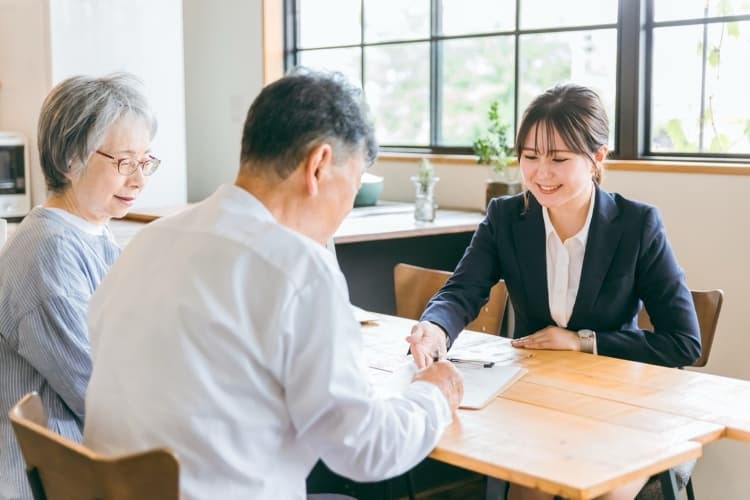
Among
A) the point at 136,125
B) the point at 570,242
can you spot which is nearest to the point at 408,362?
the point at 570,242

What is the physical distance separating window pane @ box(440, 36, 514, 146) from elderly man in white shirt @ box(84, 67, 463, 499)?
9.63 feet

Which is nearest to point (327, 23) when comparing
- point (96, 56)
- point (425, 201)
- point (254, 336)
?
point (96, 56)

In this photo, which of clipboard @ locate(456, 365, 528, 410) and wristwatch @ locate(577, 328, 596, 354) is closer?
clipboard @ locate(456, 365, 528, 410)

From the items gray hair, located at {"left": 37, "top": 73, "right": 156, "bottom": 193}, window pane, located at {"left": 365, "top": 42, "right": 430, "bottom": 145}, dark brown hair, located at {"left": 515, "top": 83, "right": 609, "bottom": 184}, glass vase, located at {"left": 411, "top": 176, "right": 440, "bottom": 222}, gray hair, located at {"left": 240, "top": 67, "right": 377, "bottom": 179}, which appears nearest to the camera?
gray hair, located at {"left": 240, "top": 67, "right": 377, "bottom": 179}

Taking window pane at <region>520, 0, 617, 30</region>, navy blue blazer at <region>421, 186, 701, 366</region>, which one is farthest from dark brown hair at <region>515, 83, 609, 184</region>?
window pane at <region>520, 0, 617, 30</region>

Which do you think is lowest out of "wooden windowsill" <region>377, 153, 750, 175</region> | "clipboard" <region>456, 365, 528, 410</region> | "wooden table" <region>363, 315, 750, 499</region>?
"wooden table" <region>363, 315, 750, 499</region>

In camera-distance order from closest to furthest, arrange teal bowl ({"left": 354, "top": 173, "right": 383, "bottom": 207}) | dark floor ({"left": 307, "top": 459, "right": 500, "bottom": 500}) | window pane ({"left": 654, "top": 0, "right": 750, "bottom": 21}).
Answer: dark floor ({"left": 307, "top": 459, "right": 500, "bottom": 500}) → window pane ({"left": 654, "top": 0, "right": 750, "bottom": 21}) → teal bowl ({"left": 354, "top": 173, "right": 383, "bottom": 207})

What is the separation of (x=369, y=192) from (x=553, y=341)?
2.07m

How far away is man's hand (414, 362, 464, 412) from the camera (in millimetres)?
1733

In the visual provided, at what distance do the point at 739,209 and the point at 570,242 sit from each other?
1.16m

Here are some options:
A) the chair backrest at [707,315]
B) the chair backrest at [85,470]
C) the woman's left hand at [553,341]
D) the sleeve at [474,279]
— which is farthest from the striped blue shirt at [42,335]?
the chair backrest at [707,315]

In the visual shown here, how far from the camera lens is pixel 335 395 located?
4.33ft

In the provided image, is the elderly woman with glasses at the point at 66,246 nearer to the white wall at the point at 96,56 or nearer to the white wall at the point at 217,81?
the white wall at the point at 96,56

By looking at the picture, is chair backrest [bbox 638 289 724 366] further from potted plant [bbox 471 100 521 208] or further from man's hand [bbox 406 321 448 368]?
potted plant [bbox 471 100 521 208]
